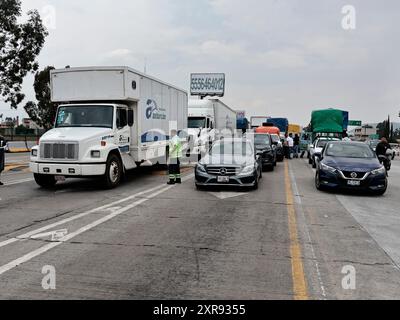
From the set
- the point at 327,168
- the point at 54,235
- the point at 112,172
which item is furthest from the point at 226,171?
the point at 54,235

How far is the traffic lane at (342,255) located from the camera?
14.2 ft

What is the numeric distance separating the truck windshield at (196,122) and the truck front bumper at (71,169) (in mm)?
12673

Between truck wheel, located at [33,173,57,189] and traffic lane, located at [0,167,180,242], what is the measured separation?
0.18m

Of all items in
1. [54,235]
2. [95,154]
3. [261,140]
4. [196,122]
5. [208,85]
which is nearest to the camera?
[54,235]

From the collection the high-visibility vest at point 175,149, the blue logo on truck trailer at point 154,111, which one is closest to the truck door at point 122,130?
the blue logo on truck trailer at point 154,111

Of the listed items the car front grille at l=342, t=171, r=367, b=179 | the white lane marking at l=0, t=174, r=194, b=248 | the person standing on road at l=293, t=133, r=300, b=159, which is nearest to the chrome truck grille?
the white lane marking at l=0, t=174, r=194, b=248

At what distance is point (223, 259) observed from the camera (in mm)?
5258

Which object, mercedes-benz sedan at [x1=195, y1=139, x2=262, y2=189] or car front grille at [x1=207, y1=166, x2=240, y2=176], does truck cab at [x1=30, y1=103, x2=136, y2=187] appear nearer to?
mercedes-benz sedan at [x1=195, y1=139, x2=262, y2=189]

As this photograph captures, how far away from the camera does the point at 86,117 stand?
11836 mm

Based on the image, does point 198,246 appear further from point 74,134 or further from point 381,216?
point 74,134

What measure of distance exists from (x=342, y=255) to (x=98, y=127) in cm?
809

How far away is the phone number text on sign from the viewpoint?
65.4 metres
